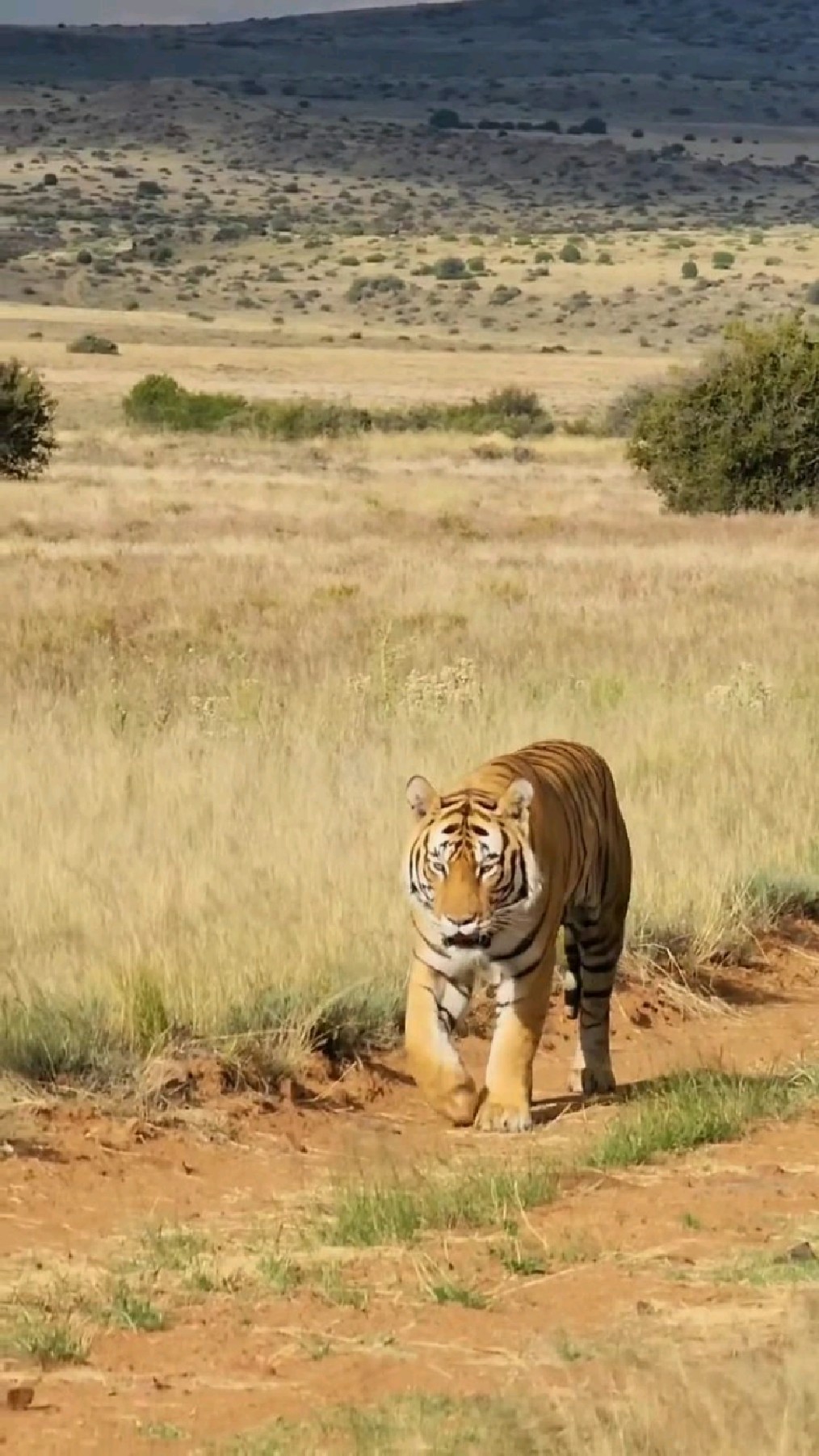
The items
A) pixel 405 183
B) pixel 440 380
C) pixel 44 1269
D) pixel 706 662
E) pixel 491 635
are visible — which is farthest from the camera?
pixel 405 183

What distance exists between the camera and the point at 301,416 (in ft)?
159

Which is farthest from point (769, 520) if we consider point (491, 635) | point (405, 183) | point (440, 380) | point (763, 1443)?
point (405, 183)

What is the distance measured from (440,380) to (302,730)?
2089 inches

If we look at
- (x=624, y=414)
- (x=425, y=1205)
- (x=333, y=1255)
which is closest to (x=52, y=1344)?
(x=333, y=1255)

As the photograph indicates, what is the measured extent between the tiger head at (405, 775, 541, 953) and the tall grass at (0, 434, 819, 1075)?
1.36 metres

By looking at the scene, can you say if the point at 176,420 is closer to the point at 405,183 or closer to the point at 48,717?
the point at 48,717

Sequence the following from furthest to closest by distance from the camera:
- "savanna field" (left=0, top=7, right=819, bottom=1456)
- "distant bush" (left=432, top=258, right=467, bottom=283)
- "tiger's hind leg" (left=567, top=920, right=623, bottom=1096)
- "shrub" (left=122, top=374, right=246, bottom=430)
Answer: "distant bush" (left=432, top=258, right=467, bottom=283) < "shrub" (left=122, top=374, right=246, bottom=430) < "tiger's hind leg" (left=567, top=920, right=623, bottom=1096) < "savanna field" (left=0, top=7, right=819, bottom=1456)

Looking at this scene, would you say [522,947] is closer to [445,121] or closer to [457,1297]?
[457,1297]

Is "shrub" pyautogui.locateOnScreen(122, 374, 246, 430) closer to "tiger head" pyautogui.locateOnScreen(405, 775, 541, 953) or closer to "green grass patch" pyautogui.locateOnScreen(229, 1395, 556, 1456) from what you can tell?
"tiger head" pyautogui.locateOnScreen(405, 775, 541, 953)

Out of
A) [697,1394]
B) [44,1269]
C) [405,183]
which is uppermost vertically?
[697,1394]

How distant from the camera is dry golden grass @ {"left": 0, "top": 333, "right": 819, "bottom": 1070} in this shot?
832cm

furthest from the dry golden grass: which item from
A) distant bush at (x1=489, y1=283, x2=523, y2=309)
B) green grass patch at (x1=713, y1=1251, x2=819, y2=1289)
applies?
distant bush at (x1=489, y1=283, x2=523, y2=309)

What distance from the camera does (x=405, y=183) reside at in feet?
480

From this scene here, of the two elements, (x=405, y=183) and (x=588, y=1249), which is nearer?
(x=588, y=1249)
